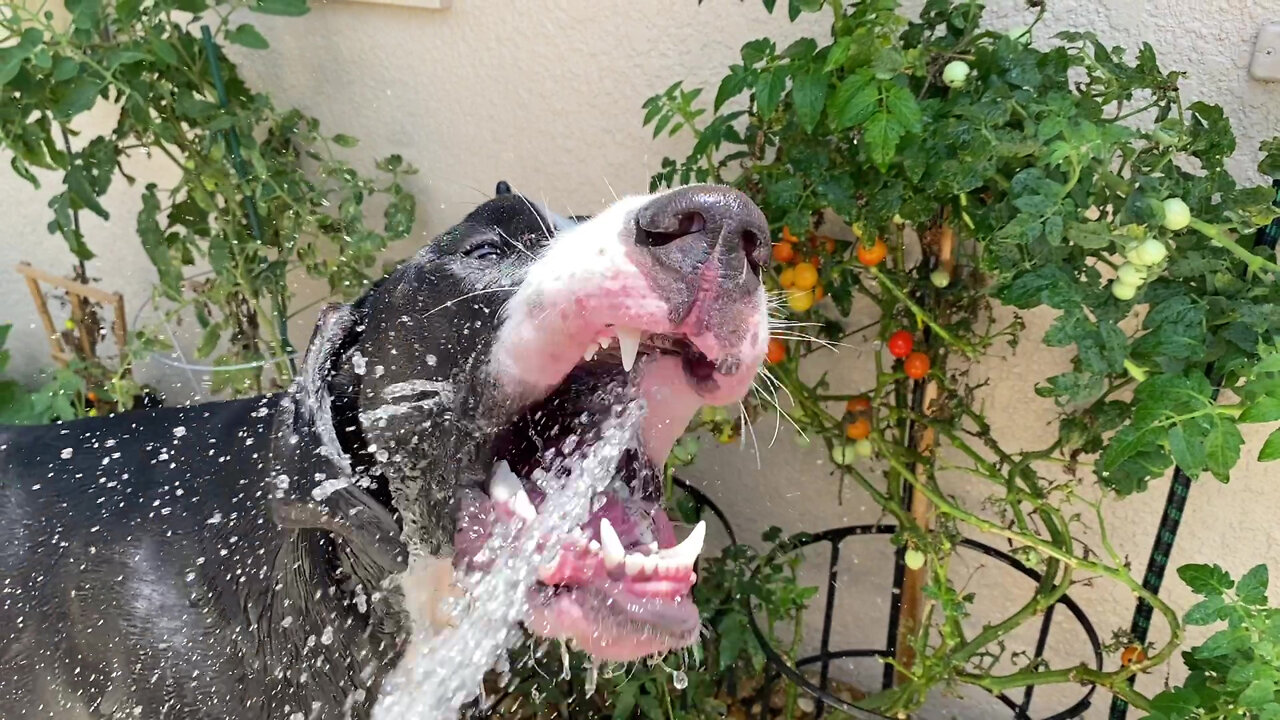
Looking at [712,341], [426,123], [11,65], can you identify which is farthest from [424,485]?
[426,123]

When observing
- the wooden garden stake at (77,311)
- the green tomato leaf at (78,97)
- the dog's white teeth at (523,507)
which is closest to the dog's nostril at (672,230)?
the dog's white teeth at (523,507)

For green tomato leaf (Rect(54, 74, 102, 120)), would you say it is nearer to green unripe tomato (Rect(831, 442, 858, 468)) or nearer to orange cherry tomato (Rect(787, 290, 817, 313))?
orange cherry tomato (Rect(787, 290, 817, 313))

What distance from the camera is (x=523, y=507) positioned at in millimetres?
1039

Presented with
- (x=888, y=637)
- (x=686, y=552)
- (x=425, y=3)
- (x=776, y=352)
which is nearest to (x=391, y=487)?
(x=686, y=552)

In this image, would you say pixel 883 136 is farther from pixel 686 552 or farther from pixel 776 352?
pixel 686 552

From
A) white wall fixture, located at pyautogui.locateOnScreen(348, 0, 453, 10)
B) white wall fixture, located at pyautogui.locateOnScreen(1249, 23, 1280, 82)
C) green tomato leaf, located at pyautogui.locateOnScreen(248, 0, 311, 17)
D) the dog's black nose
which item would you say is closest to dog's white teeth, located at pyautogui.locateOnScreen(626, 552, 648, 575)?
the dog's black nose

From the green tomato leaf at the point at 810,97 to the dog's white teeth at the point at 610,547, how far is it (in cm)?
71

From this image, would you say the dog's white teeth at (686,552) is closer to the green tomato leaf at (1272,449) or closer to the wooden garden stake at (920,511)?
the green tomato leaf at (1272,449)

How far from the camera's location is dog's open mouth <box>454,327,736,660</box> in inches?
39.7

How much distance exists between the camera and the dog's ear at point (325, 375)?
43.4 inches

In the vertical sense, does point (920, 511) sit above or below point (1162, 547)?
below

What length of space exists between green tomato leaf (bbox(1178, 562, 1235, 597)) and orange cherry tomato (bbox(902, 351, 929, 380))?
0.56 meters

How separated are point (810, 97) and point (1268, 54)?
74 cm

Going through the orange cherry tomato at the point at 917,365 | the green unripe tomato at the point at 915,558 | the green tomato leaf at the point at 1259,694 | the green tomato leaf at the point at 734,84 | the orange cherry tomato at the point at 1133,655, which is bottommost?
the orange cherry tomato at the point at 1133,655
